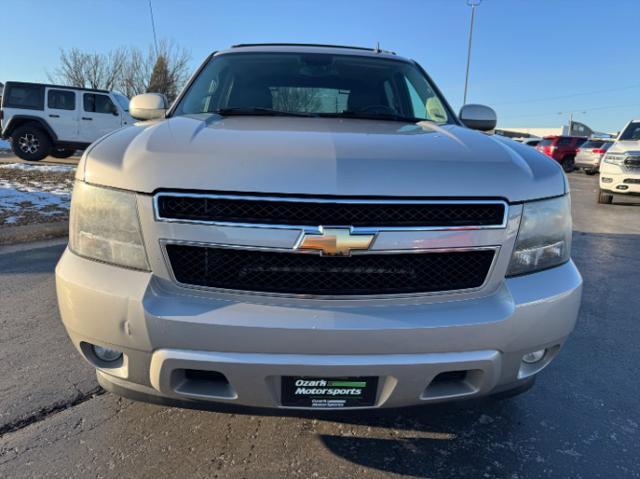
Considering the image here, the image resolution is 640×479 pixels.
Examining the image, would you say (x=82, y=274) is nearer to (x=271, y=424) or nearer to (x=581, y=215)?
(x=271, y=424)

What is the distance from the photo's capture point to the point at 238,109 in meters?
2.69

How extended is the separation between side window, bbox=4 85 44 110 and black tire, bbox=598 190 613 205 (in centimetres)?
1459

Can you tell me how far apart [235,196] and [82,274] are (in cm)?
62

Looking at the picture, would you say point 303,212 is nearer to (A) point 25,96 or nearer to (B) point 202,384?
(B) point 202,384

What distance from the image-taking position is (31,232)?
553 cm

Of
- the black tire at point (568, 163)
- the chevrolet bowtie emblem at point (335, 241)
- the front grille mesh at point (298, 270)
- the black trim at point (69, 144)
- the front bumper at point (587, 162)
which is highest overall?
the chevrolet bowtie emblem at point (335, 241)

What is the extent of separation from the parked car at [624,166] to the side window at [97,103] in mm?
12954

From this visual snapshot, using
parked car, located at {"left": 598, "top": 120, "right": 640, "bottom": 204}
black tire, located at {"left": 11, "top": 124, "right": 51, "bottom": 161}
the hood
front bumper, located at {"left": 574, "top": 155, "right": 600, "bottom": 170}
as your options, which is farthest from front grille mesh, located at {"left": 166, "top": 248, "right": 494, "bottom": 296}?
front bumper, located at {"left": 574, "top": 155, "right": 600, "bottom": 170}

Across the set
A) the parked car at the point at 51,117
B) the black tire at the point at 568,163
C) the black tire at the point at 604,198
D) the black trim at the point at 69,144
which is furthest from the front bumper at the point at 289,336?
the black tire at the point at 568,163

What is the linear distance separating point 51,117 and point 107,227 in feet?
46.4

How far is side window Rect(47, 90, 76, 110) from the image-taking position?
44.9ft

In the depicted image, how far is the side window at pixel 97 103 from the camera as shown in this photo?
14.0 meters

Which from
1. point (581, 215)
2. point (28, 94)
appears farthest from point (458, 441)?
point (28, 94)

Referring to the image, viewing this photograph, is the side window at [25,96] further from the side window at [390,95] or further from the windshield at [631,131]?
the windshield at [631,131]
